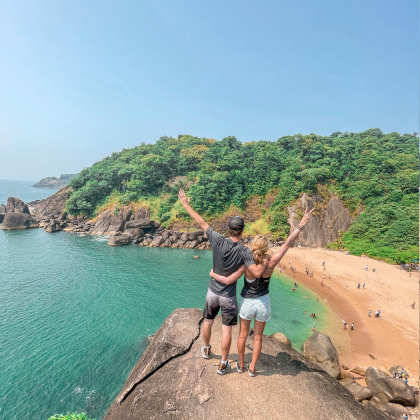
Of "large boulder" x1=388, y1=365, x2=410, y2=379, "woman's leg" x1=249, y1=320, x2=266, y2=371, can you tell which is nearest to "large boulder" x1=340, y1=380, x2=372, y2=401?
"large boulder" x1=388, y1=365, x2=410, y2=379

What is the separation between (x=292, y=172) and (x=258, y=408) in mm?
44651

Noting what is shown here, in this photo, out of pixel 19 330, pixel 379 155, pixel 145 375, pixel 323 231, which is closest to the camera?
pixel 145 375

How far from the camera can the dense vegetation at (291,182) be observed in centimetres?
3481

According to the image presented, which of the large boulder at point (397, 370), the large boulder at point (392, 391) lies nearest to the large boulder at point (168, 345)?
the large boulder at point (392, 391)

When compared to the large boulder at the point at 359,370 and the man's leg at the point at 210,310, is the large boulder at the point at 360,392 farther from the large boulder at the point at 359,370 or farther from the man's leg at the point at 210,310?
the man's leg at the point at 210,310

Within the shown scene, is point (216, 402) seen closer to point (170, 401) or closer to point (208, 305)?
point (170, 401)

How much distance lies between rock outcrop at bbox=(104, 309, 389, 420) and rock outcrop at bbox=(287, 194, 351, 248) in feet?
120

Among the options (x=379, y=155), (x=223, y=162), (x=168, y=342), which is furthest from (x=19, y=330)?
(x=379, y=155)

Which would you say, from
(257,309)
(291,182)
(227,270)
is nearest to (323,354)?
(257,309)

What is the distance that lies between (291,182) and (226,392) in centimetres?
4301

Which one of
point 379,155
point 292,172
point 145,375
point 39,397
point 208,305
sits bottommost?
point 39,397

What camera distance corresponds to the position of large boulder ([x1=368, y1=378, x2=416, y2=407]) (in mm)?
10891

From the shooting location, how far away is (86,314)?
60.5ft

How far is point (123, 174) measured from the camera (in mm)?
52625
